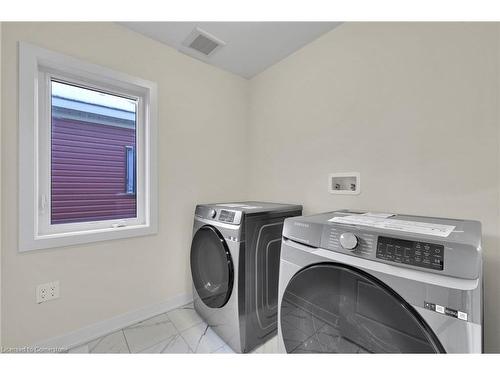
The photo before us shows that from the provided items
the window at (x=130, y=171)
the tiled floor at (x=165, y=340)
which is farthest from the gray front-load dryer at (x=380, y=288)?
the window at (x=130, y=171)

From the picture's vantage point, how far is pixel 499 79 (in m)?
0.94

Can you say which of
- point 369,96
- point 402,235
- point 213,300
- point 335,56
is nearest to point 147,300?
point 213,300

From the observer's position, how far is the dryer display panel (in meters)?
0.61

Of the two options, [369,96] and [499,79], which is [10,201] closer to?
[369,96]

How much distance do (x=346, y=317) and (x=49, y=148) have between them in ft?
6.00

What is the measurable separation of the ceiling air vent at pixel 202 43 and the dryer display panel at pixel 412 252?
1697 mm

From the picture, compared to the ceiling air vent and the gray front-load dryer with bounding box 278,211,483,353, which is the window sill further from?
the ceiling air vent

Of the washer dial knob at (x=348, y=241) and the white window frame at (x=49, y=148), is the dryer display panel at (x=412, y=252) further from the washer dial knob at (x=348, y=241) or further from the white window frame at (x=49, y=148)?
the white window frame at (x=49, y=148)

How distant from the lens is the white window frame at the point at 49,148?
1.18m

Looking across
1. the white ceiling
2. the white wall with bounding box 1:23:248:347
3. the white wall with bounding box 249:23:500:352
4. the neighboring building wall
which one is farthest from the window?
the white wall with bounding box 249:23:500:352

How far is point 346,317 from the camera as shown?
0.76m

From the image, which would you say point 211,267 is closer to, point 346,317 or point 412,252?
point 346,317

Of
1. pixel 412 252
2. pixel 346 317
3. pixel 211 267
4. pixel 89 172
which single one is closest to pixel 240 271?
pixel 211 267

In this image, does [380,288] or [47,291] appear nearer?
[380,288]
